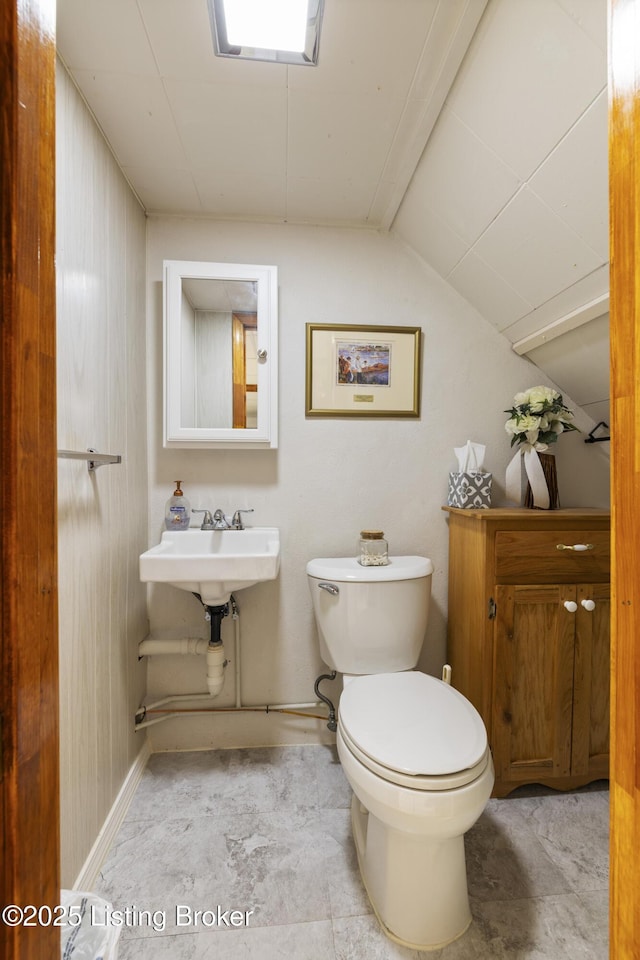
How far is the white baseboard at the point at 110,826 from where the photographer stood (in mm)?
1054

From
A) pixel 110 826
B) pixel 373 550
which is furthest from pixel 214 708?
pixel 373 550

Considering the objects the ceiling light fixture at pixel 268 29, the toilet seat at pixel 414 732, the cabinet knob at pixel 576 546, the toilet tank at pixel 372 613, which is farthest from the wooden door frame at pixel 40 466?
the cabinet knob at pixel 576 546

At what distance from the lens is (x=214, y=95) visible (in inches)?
43.2

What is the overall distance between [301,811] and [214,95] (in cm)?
210

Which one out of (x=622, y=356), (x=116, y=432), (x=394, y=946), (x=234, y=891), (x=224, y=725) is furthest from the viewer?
(x=224, y=725)

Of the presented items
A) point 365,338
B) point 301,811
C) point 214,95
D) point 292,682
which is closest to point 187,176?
point 214,95

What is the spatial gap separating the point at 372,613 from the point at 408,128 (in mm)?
1468

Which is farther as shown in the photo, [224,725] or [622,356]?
[224,725]

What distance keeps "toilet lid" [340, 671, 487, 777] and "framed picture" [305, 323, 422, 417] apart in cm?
98

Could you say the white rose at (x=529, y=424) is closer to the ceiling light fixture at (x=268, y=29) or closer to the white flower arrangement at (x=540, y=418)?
the white flower arrangement at (x=540, y=418)

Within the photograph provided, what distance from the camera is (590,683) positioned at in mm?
1387

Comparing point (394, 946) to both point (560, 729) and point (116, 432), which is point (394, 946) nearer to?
point (560, 729)

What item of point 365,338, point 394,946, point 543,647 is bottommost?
point 394,946

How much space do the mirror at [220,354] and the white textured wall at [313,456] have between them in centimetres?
10
